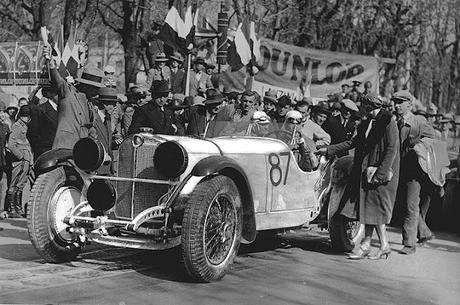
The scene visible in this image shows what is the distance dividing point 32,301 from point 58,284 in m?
0.67

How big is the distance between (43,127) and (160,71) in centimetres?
399

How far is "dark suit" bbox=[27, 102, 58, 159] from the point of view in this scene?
423 inches

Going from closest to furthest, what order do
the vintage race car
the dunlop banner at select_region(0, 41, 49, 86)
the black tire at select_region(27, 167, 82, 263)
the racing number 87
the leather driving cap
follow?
the vintage race car → the black tire at select_region(27, 167, 82, 263) → the racing number 87 → the leather driving cap → the dunlop banner at select_region(0, 41, 49, 86)

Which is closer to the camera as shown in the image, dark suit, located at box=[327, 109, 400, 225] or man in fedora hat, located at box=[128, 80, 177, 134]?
dark suit, located at box=[327, 109, 400, 225]

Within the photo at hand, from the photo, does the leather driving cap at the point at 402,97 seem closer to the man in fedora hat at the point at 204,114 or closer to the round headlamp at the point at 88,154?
the man in fedora hat at the point at 204,114

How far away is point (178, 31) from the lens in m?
14.4

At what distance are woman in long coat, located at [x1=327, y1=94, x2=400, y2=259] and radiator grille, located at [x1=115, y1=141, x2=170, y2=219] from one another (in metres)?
2.74

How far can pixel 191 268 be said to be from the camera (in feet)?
22.6

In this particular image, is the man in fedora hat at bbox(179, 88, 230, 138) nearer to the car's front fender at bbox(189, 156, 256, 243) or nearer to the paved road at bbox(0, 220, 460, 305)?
the paved road at bbox(0, 220, 460, 305)

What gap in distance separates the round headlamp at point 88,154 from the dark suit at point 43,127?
3.15m

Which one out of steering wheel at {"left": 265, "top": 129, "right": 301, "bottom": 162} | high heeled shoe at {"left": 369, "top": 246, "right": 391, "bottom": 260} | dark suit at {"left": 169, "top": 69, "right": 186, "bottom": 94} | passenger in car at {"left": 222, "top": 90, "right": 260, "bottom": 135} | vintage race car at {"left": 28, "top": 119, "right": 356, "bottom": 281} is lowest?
high heeled shoe at {"left": 369, "top": 246, "right": 391, "bottom": 260}

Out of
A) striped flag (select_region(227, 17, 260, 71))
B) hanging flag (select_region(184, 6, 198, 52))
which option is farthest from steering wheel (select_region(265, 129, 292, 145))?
striped flag (select_region(227, 17, 260, 71))

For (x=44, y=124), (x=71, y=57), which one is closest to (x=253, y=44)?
(x=71, y=57)

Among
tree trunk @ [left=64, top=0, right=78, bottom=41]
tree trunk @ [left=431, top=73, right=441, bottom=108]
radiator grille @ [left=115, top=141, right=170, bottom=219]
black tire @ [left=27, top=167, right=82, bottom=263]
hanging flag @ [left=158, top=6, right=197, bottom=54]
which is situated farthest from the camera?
tree trunk @ [left=431, top=73, right=441, bottom=108]
